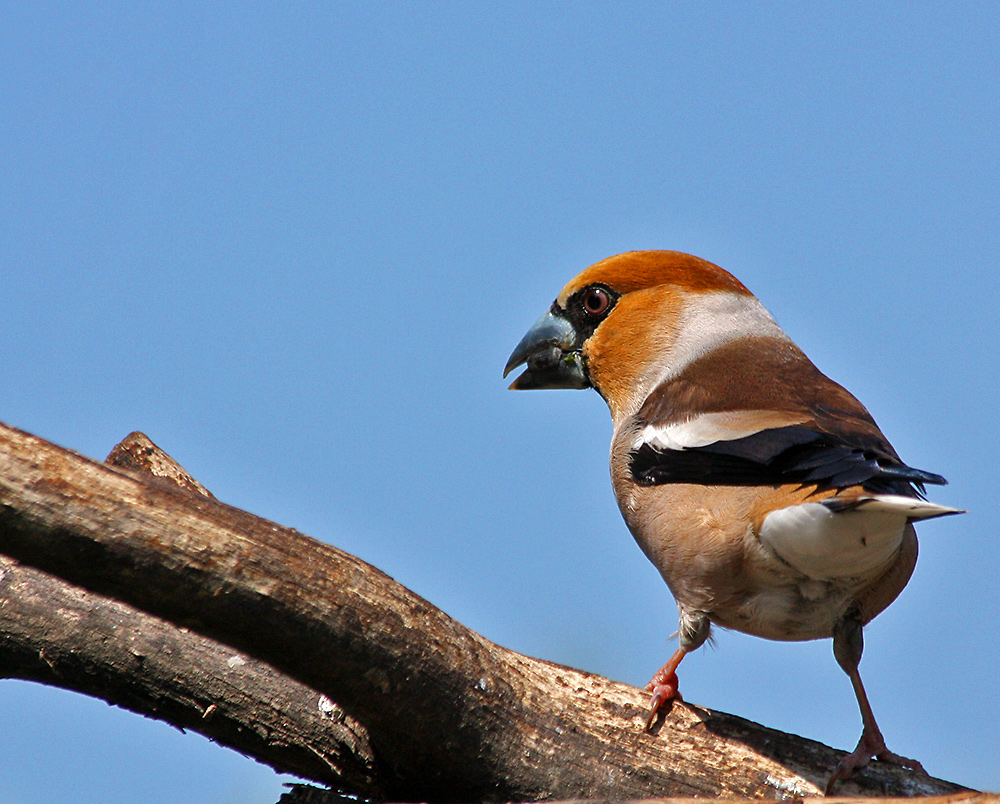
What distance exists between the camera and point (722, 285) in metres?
5.44

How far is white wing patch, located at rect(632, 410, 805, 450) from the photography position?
13.0 ft

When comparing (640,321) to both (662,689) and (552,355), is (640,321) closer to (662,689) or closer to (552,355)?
(552,355)

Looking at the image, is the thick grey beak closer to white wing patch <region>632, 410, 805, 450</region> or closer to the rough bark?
white wing patch <region>632, 410, 805, 450</region>

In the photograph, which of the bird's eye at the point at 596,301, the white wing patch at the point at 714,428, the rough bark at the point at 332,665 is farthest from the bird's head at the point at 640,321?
the rough bark at the point at 332,665

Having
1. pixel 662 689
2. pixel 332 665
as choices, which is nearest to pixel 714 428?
pixel 662 689

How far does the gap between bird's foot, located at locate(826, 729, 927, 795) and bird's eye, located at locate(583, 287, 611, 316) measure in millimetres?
2562

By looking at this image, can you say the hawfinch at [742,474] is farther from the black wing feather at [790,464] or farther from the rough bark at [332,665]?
the rough bark at [332,665]

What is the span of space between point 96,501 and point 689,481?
2455mm

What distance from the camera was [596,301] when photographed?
5.54m

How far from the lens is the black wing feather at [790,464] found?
3383mm

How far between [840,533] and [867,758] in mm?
957

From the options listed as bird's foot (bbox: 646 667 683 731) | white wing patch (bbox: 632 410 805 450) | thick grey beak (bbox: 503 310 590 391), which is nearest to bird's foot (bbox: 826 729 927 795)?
bird's foot (bbox: 646 667 683 731)

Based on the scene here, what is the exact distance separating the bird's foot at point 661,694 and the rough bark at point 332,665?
49 mm

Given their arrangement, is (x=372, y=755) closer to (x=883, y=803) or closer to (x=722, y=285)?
(x=883, y=803)
